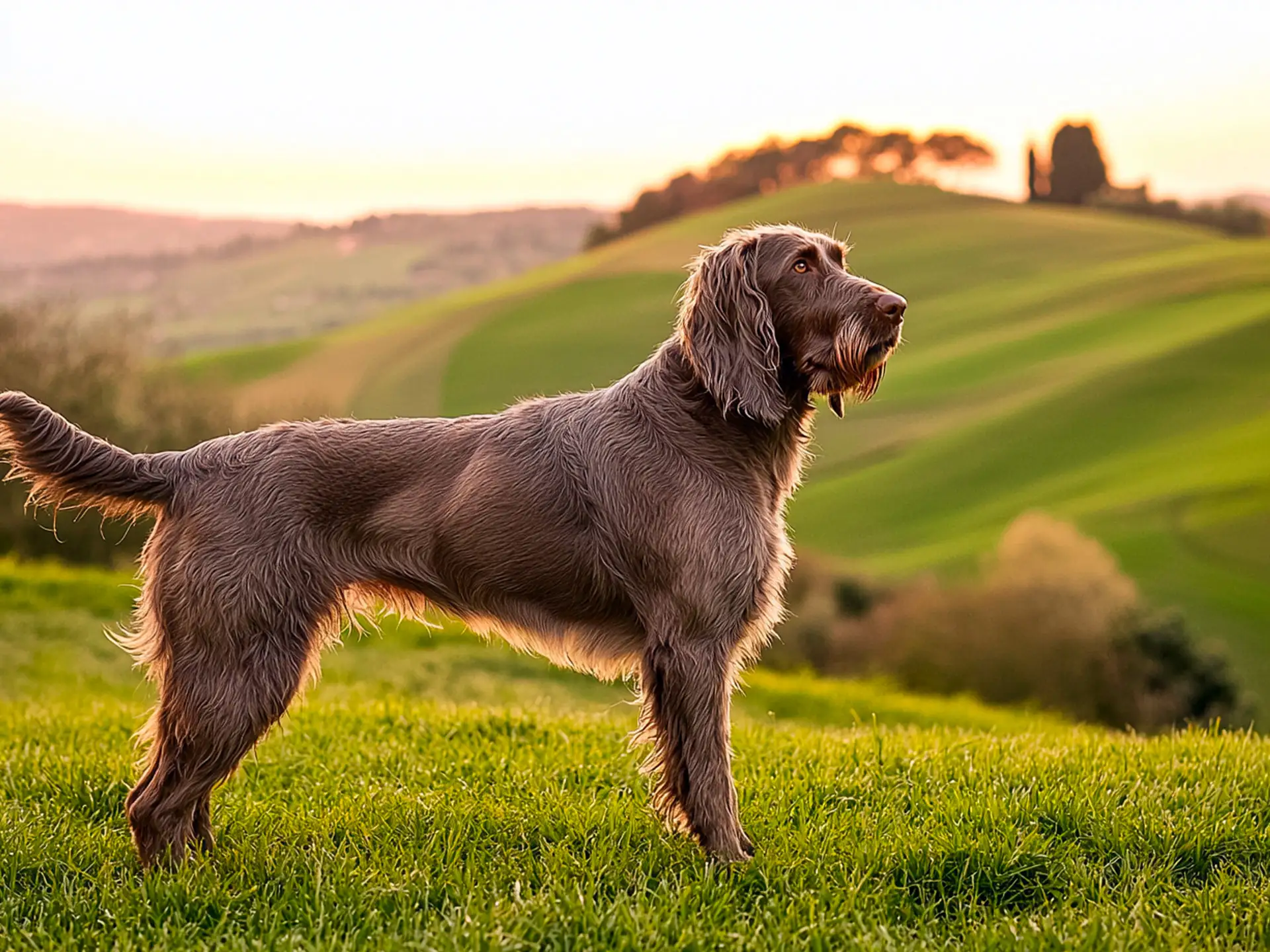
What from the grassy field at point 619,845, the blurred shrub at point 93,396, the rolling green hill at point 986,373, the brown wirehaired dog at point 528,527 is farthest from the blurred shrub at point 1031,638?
the brown wirehaired dog at point 528,527

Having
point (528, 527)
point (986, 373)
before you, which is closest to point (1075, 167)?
point (986, 373)

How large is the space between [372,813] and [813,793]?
2388 mm

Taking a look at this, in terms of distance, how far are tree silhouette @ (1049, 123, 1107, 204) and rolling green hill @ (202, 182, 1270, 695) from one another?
1204 millimetres

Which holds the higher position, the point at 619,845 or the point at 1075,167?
the point at 1075,167

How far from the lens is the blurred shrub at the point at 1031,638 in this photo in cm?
1925

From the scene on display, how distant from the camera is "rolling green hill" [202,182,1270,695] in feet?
74.3

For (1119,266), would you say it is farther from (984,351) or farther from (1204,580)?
(1204,580)

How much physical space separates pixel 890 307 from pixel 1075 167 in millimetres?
41179

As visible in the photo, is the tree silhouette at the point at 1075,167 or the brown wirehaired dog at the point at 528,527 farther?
the tree silhouette at the point at 1075,167

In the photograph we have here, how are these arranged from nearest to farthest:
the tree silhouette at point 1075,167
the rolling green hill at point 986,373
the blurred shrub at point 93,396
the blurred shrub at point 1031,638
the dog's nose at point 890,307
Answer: the dog's nose at point 890,307
the blurred shrub at point 1031,638
the blurred shrub at point 93,396
the rolling green hill at point 986,373
the tree silhouette at point 1075,167

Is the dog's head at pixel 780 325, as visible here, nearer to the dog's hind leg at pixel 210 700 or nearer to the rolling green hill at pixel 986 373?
the dog's hind leg at pixel 210 700

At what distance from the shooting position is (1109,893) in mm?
5055

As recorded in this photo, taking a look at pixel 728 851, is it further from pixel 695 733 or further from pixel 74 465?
pixel 74 465

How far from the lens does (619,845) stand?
550 centimetres
